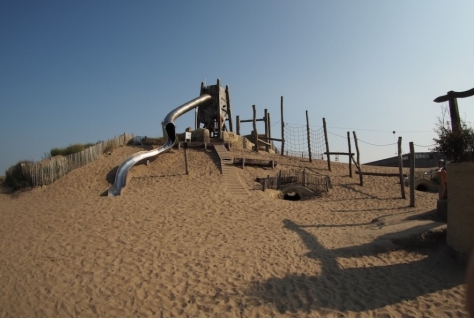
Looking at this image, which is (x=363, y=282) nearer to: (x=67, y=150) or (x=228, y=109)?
(x=67, y=150)

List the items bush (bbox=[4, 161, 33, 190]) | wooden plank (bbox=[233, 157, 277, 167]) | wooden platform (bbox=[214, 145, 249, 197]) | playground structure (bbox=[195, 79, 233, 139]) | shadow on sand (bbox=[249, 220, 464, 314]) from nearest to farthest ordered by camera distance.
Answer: shadow on sand (bbox=[249, 220, 464, 314])
wooden platform (bbox=[214, 145, 249, 197])
bush (bbox=[4, 161, 33, 190])
wooden plank (bbox=[233, 157, 277, 167])
playground structure (bbox=[195, 79, 233, 139])

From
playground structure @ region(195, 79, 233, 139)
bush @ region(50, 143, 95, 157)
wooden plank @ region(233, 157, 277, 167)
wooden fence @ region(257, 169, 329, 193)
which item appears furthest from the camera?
playground structure @ region(195, 79, 233, 139)

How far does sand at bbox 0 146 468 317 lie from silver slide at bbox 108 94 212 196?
67.5 inches

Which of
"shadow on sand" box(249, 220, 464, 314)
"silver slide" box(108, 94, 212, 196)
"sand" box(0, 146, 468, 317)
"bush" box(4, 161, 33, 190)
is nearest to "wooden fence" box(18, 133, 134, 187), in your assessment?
"bush" box(4, 161, 33, 190)

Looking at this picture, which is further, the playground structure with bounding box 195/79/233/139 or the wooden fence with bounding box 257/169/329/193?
the playground structure with bounding box 195/79/233/139

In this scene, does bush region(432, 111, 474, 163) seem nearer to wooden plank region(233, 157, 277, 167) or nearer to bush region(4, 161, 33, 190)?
wooden plank region(233, 157, 277, 167)

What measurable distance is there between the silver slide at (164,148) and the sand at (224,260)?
1715 mm

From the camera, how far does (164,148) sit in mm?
17328

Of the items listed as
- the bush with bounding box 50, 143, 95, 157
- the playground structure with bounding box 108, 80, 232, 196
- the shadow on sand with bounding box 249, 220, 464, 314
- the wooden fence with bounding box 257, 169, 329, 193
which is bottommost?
the shadow on sand with bounding box 249, 220, 464, 314

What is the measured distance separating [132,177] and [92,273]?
358 inches

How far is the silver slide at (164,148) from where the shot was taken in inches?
539

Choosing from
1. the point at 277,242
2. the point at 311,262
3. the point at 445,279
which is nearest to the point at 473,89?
the point at 445,279

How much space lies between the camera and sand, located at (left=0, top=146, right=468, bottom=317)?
492 centimetres

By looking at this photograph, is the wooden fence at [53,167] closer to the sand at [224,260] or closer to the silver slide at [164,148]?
the silver slide at [164,148]
